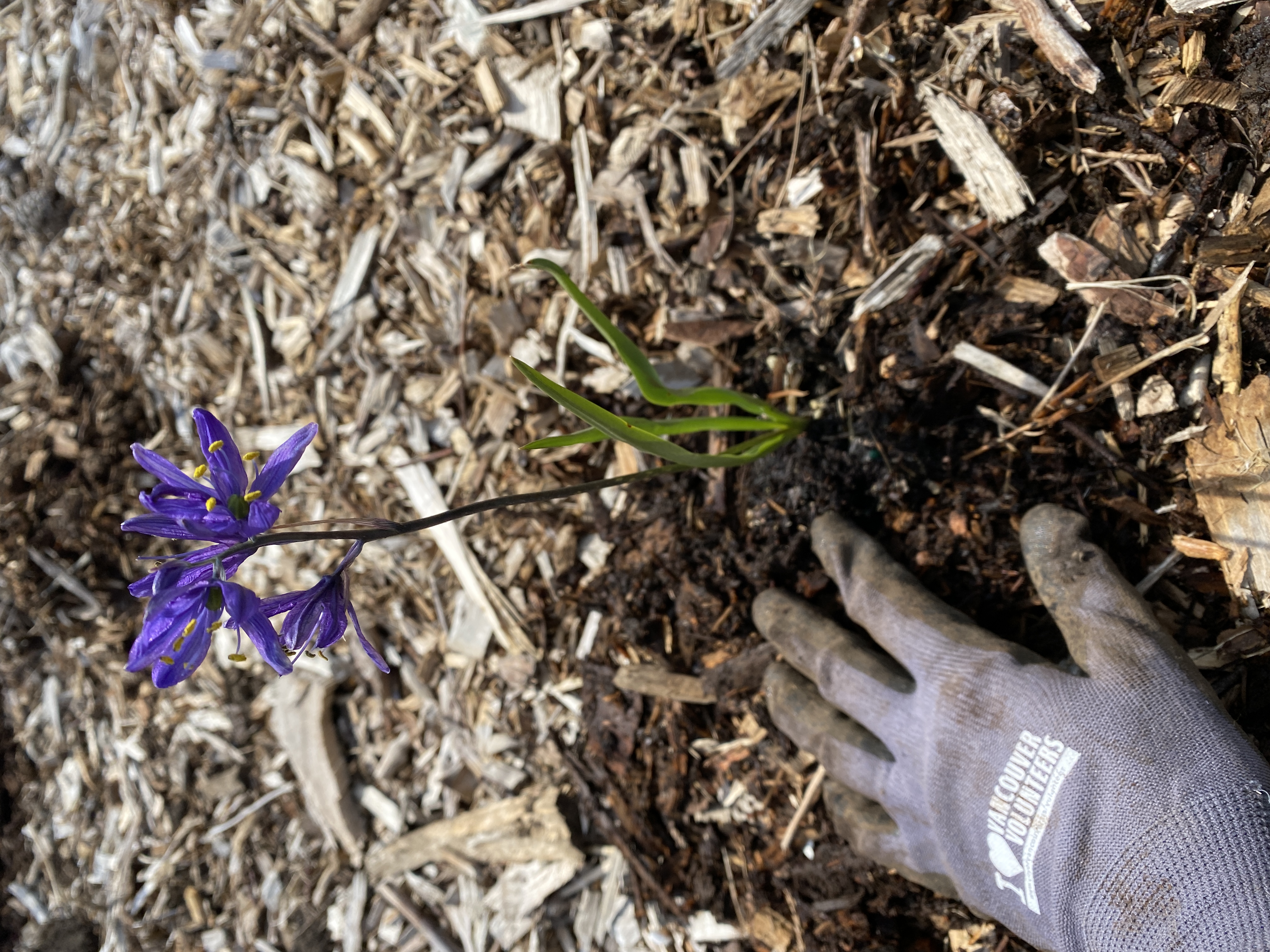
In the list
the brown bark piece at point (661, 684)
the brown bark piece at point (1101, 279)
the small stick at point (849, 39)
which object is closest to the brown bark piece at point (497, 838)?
the brown bark piece at point (661, 684)

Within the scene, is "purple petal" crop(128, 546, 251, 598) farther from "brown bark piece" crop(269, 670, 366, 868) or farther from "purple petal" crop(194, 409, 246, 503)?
"brown bark piece" crop(269, 670, 366, 868)

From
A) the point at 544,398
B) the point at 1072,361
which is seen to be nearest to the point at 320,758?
the point at 544,398

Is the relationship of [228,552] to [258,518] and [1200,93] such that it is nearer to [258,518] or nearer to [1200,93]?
[258,518]

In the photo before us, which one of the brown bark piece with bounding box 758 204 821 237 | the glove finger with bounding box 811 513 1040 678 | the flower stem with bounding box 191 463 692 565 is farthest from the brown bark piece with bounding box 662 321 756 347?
the flower stem with bounding box 191 463 692 565

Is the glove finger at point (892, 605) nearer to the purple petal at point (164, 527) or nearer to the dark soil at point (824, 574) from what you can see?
the dark soil at point (824, 574)

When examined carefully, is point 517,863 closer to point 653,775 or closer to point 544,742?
point 544,742
